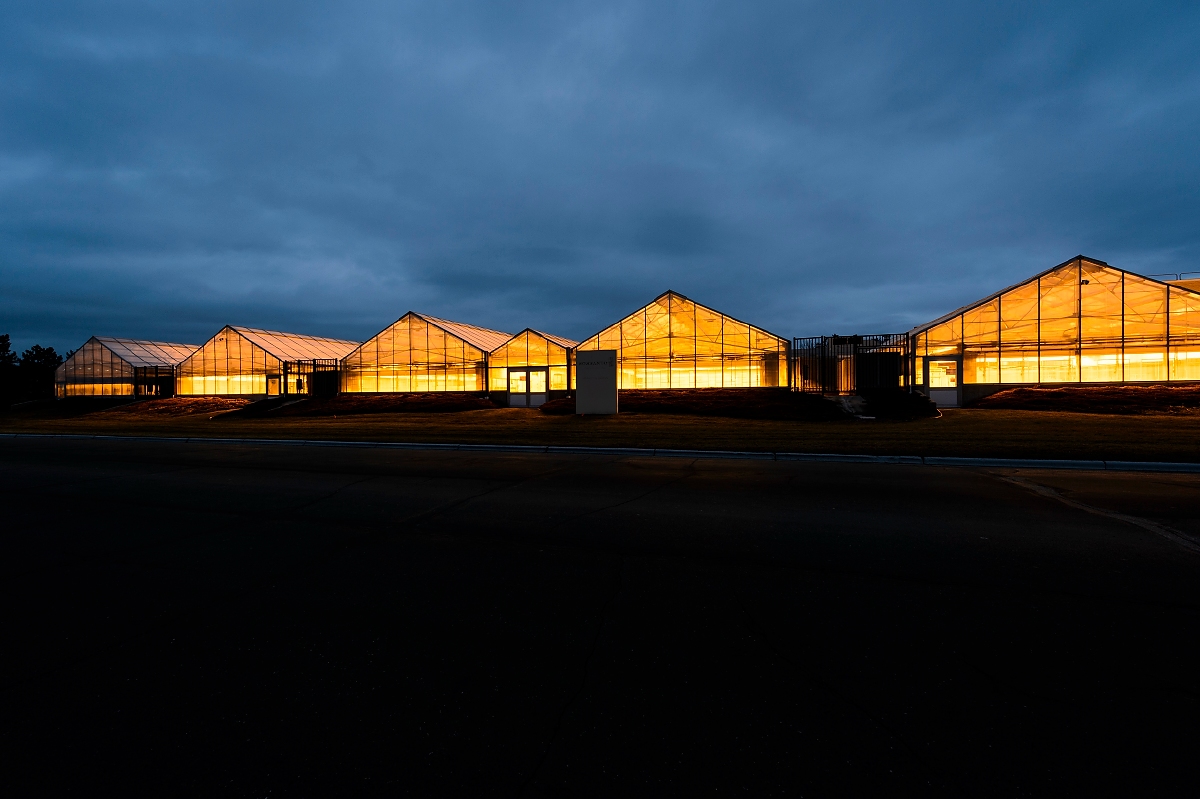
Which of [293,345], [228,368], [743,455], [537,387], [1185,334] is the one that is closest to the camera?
[743,455]

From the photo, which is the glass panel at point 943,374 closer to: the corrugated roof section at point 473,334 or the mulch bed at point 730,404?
the mulch bed at point 730,404

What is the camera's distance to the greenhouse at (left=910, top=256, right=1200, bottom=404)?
88.1ft

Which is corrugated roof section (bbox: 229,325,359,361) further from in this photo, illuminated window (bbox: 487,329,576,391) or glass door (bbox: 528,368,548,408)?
glass door (bbox: 528,368,548,408)

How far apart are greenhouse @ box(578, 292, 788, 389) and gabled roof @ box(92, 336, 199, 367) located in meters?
41.9

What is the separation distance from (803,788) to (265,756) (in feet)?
7.75

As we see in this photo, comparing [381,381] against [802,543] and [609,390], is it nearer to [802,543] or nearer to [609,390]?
[609,390]

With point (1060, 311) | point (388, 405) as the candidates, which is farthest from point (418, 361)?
point (1060, 311)

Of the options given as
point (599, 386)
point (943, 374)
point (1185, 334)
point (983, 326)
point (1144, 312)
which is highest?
point (1144, 312)

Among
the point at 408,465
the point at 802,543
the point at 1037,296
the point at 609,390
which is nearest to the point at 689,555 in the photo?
the point at 802,543

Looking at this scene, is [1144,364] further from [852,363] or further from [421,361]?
[421,361]

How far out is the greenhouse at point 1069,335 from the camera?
26859mm

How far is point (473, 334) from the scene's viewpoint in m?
42.0

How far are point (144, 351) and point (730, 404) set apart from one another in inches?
2086

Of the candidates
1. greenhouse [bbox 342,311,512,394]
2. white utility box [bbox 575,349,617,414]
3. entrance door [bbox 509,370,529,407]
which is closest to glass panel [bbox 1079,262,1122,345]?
white utility box [bbox 575,349,617,414]
